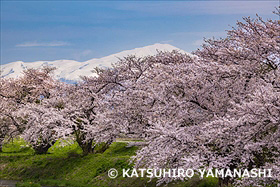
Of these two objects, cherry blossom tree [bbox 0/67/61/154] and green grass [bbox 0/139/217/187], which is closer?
green grass [bbox 0/139/217/187]

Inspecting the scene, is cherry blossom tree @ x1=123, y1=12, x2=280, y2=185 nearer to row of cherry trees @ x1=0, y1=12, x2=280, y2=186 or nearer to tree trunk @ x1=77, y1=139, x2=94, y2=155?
row of cherry trees @ x1=0, y1=12, x2=280, y2=186

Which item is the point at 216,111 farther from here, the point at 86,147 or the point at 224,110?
the point at 86,147

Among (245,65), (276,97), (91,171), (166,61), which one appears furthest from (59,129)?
(276,97)

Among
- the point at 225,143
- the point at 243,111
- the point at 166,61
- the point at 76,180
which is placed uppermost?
the point at 166,61

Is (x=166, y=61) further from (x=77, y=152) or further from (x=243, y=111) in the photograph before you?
(x=243, y=111)

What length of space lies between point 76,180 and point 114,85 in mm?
9148

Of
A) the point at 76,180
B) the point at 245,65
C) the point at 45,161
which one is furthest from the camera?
the point at 45,161

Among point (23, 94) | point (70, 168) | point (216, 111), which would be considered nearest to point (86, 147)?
point (70, 168)

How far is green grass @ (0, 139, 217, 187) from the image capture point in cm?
2522

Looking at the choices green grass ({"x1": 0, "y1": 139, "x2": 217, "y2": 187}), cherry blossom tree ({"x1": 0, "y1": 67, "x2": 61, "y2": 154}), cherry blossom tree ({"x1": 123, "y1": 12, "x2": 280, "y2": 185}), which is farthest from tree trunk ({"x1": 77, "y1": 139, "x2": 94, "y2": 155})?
cherry blossom tree ({"x1": 123, "y1": 12, "x2": 280, "y2": 185})

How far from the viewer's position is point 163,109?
52.3 ft

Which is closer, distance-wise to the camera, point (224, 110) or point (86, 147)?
point (224, 110)

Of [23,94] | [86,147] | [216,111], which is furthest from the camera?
[23,94]

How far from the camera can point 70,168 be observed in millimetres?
30047
